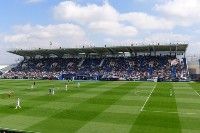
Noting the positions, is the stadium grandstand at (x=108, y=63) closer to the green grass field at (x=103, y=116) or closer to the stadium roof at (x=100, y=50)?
the stadium roof at (x=100, y=50)

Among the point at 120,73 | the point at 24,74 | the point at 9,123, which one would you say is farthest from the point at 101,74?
the point at 9,123

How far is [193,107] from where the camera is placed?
33.8 meters

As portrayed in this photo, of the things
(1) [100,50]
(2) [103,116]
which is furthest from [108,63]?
(2) [103,116]

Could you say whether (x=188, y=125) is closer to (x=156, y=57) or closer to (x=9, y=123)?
(x=9, y=123)

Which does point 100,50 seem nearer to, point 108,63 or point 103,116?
point 108,63

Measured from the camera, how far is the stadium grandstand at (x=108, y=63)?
8362 cm

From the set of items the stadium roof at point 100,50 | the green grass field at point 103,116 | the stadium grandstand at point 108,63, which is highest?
the stadium roof at point 100,50

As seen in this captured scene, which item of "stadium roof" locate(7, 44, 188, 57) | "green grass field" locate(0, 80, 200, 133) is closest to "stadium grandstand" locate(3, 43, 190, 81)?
"stadium roof" locate(7, 44, 188, 57)

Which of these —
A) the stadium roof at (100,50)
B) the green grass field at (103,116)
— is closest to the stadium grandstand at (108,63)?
the stadium roof at (100,50)

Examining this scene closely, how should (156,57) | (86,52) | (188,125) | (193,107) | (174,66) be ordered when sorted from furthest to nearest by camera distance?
1. (86,52)
2. (156,57)
3. (174,66)
4. (193,107)
5. (188,125)

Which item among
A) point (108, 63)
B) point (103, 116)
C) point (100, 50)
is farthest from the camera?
point (108, 63)

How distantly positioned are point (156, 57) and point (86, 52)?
24.9 m

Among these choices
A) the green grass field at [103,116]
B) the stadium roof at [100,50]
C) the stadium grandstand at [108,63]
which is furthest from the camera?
the stadium roof at [100,50]

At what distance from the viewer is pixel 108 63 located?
9462 centimetres
